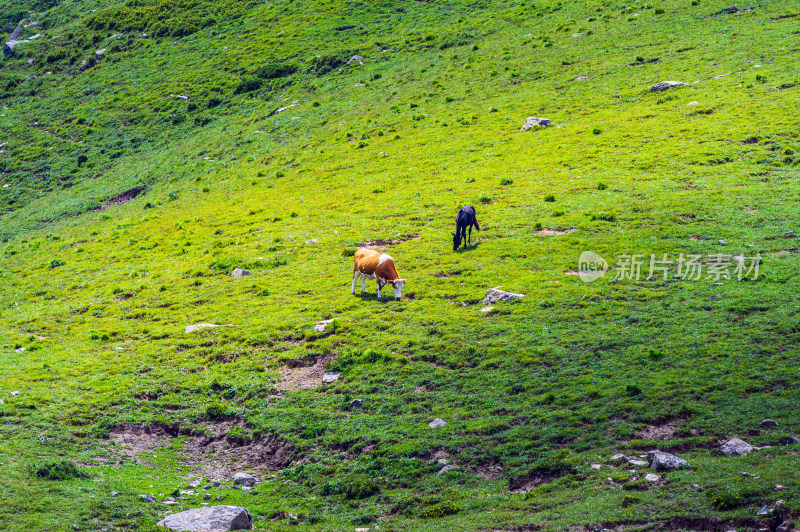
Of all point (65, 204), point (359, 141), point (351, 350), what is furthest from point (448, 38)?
point (351, 350)

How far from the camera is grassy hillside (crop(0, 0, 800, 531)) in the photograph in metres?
15.9

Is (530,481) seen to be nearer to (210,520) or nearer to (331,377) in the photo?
(210,520)

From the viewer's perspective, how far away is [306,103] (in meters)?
66.2

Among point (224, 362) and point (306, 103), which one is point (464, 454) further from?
point (306, 103)

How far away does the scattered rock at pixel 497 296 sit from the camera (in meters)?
25.9

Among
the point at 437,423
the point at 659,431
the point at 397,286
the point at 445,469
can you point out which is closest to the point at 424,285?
the point at 397,286

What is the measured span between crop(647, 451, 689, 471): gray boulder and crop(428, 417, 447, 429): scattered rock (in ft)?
19.6

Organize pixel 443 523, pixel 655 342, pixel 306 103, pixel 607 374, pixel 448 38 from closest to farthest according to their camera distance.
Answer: pixel 443 523
pixel 607 374
pixel 655 342
pixel 306 103
pixel 448 38

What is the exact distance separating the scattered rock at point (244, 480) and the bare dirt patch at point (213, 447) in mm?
403

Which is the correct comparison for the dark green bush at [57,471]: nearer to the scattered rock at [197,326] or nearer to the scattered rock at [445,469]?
the scattered rock at [445,469]

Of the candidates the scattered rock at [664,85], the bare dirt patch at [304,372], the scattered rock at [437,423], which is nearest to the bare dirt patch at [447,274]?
the bare dirt patch at [304,372]

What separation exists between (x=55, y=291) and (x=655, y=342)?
33.2 meters

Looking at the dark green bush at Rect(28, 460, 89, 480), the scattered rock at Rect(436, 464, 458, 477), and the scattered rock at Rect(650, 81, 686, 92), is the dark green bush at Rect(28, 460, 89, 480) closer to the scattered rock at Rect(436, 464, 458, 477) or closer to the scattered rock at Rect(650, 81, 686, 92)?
the scattered rock at Rect(436, 464, 458, 477)

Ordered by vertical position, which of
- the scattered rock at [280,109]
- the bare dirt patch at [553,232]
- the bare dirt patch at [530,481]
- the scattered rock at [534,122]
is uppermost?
the scattered rock at [280,109]
